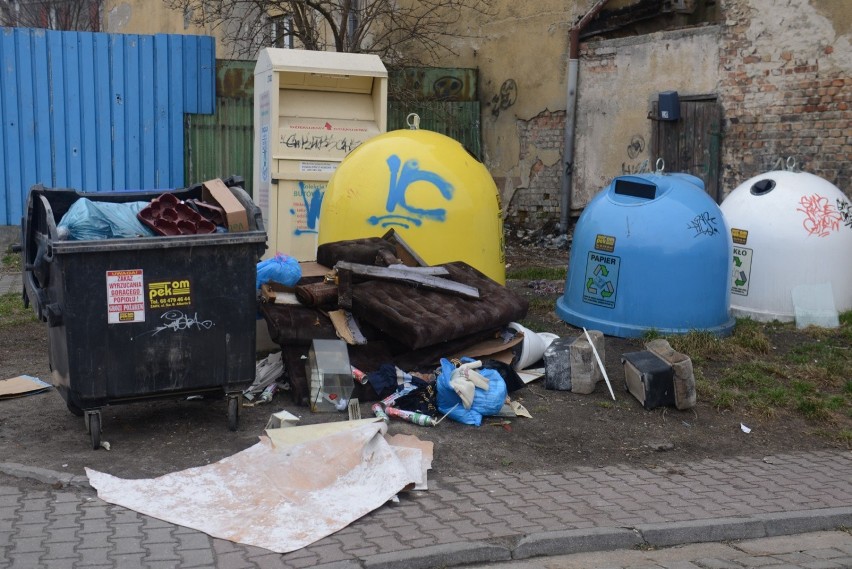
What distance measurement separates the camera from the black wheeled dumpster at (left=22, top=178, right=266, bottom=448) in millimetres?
4582

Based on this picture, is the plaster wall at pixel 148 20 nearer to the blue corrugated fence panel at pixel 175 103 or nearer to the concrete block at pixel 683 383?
the blue corrugated fence panel at pixel 175 103

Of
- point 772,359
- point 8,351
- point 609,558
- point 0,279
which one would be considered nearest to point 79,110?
point 0,279

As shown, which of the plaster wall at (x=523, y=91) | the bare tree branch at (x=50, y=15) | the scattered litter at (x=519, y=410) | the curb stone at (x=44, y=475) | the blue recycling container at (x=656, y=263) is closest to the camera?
the curb stone at (x=44, y=475)

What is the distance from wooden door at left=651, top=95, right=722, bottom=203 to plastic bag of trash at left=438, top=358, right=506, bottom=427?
6724mm

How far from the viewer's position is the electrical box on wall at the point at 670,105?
1128 cm

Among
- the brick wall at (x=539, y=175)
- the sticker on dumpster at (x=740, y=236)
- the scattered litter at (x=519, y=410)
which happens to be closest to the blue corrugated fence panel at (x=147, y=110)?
the brick wall at (x=539, y=175)

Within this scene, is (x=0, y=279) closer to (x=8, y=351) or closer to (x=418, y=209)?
(x=8, y=351)

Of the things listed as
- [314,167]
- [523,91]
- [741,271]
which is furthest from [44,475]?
[523,91]

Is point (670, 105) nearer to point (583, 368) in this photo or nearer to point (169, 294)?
point (583, 368)

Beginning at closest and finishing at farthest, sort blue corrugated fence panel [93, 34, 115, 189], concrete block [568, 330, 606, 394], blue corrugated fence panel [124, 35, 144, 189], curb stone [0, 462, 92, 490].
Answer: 1. curb stone [0, 462, 92, 490]
2. concrete block [568, 330, 606, 394]
3. blue corrugated fence panel [93, 34, 115, 189]
4. blue corrugated fence panel [124, 35, 144, 189]

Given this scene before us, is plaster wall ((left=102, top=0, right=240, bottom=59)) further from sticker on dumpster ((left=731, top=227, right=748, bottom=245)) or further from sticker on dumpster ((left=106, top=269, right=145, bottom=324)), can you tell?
sticker on dumpster ((left=106, top=269, right=145, bottom=324))

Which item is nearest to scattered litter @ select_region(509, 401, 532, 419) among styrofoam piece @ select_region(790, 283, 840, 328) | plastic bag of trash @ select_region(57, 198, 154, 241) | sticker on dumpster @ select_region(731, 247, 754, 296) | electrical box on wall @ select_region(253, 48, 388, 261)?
plastic bag of trash @ select_region(57, 198, 154, 241)

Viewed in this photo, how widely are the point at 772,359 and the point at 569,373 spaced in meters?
1.90

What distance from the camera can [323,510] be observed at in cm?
403
